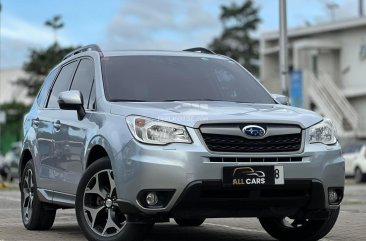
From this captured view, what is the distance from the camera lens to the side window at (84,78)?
7.70m

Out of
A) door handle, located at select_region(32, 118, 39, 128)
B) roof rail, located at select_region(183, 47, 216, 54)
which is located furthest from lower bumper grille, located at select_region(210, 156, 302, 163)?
door handle, located at select_region(32, 118, 39, 128)

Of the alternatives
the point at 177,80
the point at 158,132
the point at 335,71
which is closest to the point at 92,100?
the point at 177,80

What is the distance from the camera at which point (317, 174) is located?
6434mm

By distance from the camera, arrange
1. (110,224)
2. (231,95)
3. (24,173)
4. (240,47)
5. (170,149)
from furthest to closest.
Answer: (240,47) < (24,173) < (231,95) < (110,224) < (170,149)

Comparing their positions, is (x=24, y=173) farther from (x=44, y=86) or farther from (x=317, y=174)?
(x=317, y=174)

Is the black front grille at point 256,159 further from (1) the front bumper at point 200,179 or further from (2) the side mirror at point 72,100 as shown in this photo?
(2) the side mirror at point 72,100

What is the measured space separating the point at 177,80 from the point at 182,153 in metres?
1.66

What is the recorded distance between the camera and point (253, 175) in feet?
20.4

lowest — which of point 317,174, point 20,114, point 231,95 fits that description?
point 20,114

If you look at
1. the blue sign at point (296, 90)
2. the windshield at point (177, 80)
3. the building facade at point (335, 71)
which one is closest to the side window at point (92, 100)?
the windshield at point (177, 80)

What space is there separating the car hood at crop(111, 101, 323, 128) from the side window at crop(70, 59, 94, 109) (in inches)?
33.7

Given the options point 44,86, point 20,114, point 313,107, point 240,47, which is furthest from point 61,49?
point 44,86

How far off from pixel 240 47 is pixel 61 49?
15310mm

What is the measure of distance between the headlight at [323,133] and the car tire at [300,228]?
634 mm
